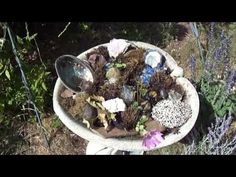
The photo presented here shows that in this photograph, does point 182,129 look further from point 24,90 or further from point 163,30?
point 163,30

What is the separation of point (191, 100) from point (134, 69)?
0.39 metres

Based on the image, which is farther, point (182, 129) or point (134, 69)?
point (134, 69)

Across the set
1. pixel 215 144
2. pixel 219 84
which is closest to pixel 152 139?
pixel 215 144

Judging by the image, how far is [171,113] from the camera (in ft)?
10.0

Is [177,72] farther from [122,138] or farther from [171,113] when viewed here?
Result: [122,138]

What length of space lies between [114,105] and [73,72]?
41 cm

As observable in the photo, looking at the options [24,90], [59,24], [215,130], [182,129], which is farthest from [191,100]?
[59,24]

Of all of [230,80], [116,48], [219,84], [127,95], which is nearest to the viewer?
[127,95]

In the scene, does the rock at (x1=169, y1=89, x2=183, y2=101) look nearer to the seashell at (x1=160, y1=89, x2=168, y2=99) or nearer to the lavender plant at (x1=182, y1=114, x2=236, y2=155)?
the seashell at (x1=160, y1=89, x2=168, y2=99)

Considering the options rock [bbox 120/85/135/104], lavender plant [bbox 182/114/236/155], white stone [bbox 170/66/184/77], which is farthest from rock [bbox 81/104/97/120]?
lavender plant [bbox 182/114/236/155]

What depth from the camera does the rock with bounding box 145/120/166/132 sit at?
303 cm

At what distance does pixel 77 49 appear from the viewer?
4324 mm

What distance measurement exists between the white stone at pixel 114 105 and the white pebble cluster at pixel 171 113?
0.66 feet

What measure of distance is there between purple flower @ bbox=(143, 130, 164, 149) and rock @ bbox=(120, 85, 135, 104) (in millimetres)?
232
